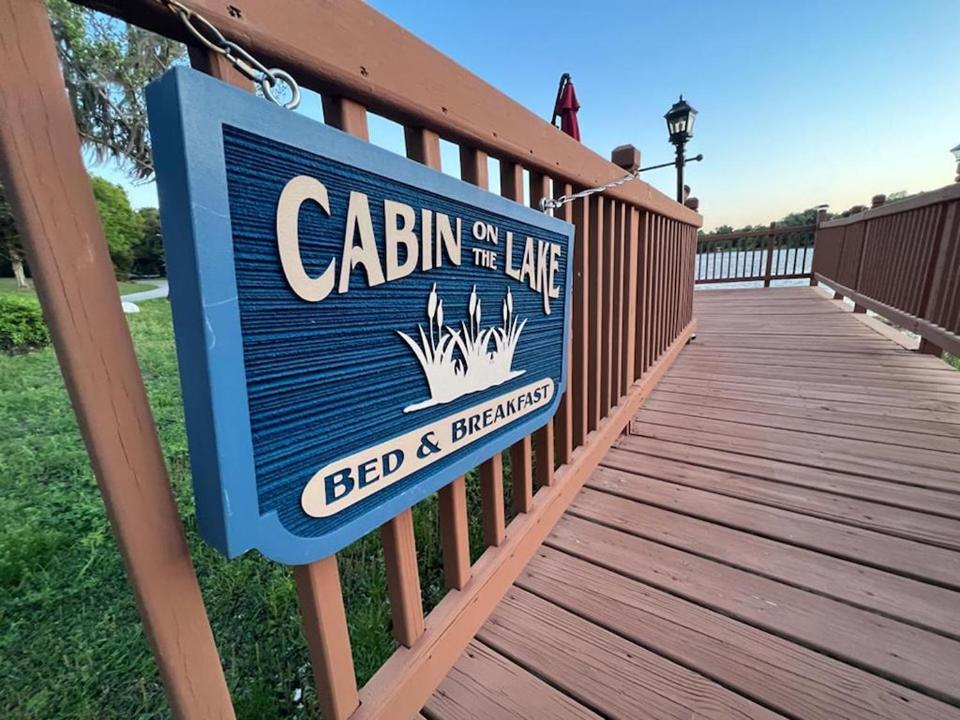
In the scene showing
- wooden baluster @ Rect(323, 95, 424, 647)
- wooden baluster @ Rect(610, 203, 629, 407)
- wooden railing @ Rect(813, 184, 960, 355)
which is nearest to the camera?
wooden baluster @ Rect(323, 95, 424, 647)

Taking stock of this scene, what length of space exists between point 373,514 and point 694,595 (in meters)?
0.92

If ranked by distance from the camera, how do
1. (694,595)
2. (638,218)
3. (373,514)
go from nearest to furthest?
(373,514) → (694,595) → (638,218)

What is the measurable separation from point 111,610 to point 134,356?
148 centimetres

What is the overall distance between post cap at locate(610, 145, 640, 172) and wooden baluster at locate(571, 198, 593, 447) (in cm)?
41

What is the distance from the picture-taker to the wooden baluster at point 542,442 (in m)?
1.15

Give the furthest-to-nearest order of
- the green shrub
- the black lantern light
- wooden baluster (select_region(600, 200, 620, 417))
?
the black lantern light
the green shrub
wooden baluster (select_region(600, 200, 620, 417))

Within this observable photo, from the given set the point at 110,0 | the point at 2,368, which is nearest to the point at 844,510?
the point at 110,0

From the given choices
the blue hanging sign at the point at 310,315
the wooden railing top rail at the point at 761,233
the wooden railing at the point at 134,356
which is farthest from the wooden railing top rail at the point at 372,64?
the wooden railing top rail at the point at 761,233

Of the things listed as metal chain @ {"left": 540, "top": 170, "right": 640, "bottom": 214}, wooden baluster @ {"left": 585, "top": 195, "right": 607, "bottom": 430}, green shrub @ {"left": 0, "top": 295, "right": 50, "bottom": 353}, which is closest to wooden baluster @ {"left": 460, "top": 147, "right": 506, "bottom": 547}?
metal chain @ {"left": 540, "top": 170, "right": 640, "bottom": 214}

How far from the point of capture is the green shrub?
4.87 m

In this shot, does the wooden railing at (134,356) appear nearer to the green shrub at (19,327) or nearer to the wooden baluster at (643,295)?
the wooden baluster at (643,295)

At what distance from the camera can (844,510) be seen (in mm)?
1354

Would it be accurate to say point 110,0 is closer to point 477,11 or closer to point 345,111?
point 345,111

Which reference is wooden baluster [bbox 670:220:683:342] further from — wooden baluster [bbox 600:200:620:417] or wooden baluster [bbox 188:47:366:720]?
wooden baluster [bbox 188:47:366:720]
